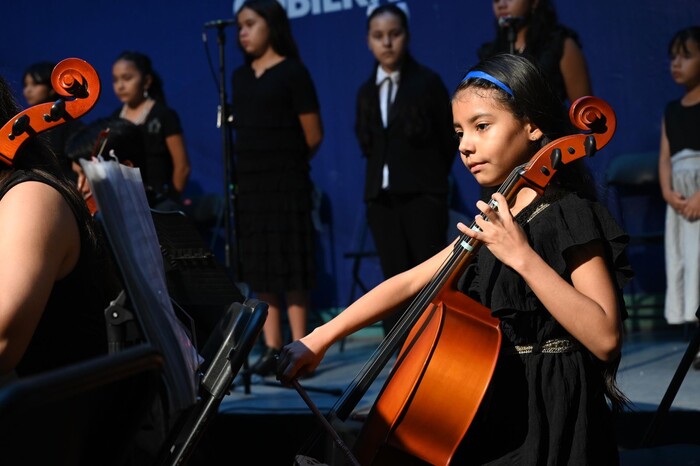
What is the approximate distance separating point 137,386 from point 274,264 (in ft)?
11.2

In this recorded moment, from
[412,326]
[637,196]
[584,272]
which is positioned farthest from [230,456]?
[637,196]

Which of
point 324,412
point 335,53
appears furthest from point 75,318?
point 335,53

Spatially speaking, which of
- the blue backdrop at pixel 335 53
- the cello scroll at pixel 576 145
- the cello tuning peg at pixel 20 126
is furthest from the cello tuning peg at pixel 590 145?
the blue backdrop at pixel 335 53

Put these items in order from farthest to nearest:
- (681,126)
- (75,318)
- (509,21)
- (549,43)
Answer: (681,126), (549,43), (509,21), (75,318)

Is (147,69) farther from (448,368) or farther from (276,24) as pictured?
(448,368)

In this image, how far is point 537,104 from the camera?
210 centimetres

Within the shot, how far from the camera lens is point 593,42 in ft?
17.2

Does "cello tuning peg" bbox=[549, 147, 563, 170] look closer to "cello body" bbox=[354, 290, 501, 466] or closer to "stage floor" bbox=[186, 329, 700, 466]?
"cello body" bbox=[354, 290, 501, 466]

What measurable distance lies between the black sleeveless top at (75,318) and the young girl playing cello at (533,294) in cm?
42

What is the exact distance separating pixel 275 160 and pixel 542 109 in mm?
2587

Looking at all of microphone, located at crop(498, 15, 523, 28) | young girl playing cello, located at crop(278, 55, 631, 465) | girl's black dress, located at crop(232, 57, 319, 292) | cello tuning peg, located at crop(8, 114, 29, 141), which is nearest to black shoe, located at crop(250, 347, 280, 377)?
girl's black dress, located at crop(232, 57, 319, 292)

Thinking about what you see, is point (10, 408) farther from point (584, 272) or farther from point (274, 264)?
point (274, 264)

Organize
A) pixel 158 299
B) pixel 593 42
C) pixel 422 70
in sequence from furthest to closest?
1. pixel 593 42
2. pixel 422 70
3. pixel 158 299

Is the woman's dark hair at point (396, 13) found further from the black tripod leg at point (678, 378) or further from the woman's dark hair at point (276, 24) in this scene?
the black tripod leg at point (678, 378)
